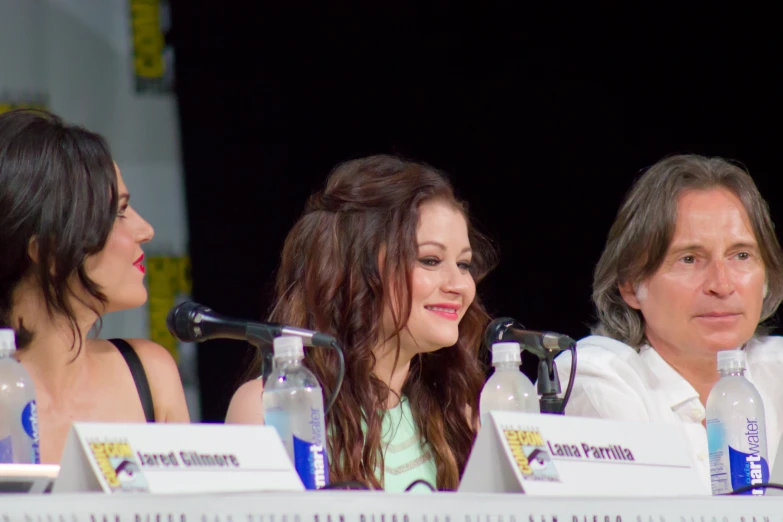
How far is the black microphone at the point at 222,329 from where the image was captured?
63.2 inches

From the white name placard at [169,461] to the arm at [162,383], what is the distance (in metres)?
1.02

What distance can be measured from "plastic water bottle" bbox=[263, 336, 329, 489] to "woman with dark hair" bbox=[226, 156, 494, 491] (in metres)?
0.63

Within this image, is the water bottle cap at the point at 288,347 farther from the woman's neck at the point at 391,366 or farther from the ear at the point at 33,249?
the woman's neck at the point at 391,366

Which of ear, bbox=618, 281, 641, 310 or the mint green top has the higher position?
ear, bbox=618, 281, 641, 310

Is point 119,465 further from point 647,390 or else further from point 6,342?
point 647,390

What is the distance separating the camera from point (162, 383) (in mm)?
2264

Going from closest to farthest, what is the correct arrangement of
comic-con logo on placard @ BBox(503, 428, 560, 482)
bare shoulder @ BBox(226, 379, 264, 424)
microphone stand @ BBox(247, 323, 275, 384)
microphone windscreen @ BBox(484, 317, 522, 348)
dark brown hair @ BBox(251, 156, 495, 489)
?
comic-con logo on placard @ BBox(503, 428, 560, 482) < microphone stand @ BBox(247, 323, 275, 384) < microphone windscreen @ BBox(484, 317, 522, 348) < bare shoulder @ BBox(226, 379, 264, 424) < dark brown hair @ BBox(251, 156, 495, 489)

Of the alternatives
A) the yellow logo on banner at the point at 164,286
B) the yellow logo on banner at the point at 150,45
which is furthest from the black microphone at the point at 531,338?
the yellow logo on banner at the point at 150,45

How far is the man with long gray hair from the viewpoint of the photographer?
2.42m

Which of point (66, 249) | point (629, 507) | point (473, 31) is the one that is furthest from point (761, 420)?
point (473, 31)

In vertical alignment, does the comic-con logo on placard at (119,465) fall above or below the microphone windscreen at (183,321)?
below

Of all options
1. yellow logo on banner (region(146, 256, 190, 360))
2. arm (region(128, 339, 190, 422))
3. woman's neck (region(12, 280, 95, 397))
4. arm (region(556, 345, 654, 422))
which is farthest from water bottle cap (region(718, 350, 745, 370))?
yellow logo on banner (region(146, 256, 190, 360))

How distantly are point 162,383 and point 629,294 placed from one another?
1.12 meters

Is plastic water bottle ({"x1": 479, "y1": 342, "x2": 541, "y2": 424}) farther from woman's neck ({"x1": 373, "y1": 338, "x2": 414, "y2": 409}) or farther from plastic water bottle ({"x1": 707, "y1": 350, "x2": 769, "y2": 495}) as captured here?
woman's neck ({"x1": 373, "y1": 338, "x2": 414, "y2": 409})
